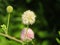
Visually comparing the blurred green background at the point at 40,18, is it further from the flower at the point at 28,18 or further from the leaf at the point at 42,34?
the flower at the point at 28,18

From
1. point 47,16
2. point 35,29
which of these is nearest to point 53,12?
point 47,16

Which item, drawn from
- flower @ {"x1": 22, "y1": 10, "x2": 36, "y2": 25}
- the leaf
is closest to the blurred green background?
the leaf

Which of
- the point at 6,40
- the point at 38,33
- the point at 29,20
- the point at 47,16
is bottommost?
the point at 29,20

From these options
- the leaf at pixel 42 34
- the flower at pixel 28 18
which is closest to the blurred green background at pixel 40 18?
the leaf at pixel 42 34

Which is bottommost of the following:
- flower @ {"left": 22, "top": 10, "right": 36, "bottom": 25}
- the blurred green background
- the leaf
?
flower @ {"left": 22, "top": 10, "right": 36, "bottom": 25}

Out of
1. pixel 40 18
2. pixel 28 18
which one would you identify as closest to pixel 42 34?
pixel 40 18

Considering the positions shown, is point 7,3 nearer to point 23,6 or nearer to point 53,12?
point 23,6

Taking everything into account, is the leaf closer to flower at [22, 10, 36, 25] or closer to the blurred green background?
the blurred green background

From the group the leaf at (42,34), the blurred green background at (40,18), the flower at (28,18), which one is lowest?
the flower at (28,18)
